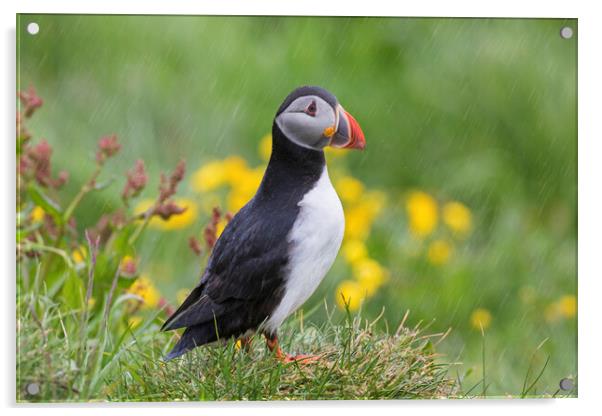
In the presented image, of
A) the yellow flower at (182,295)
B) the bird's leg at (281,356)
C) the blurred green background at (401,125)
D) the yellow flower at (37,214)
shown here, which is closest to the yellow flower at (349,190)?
the blurred green background at (401,125)

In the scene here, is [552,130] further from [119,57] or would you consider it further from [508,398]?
[119,57]

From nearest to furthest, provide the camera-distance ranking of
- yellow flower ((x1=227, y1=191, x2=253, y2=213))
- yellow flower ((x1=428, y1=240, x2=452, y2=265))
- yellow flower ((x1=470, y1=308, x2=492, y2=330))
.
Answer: yellow flower ((x1=470, y1=308, x2=492, y2=330)) < yellow flower ((x1=227, y1=191, x2=253, y2=213)) < yellow flower ((x1=428, y1=240, x2=452, y2=265))

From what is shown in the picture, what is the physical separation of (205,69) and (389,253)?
1056 mm

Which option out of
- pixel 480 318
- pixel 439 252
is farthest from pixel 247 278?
pixel 439 252

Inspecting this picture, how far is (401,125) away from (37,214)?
4.80 ft

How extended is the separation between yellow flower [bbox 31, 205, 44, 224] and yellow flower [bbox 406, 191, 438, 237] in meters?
1.46

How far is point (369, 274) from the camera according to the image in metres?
5.13

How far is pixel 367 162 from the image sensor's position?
17.2ft

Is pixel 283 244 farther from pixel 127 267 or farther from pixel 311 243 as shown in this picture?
pixel 127 267

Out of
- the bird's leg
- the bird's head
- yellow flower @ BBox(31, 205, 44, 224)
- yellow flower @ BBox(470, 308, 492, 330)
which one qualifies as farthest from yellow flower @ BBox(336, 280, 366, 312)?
yellow flower @ BBox(31, 205, 44, 224)

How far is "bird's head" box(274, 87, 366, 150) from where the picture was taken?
14.1 ft

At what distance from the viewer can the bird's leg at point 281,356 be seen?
4.27 meters

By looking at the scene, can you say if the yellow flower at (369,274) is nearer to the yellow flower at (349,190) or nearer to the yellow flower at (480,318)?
the yellow flower at (349,190)

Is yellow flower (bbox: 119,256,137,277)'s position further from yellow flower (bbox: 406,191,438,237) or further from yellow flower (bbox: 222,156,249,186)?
yellow flower (bbox: 406,191,438,237)
